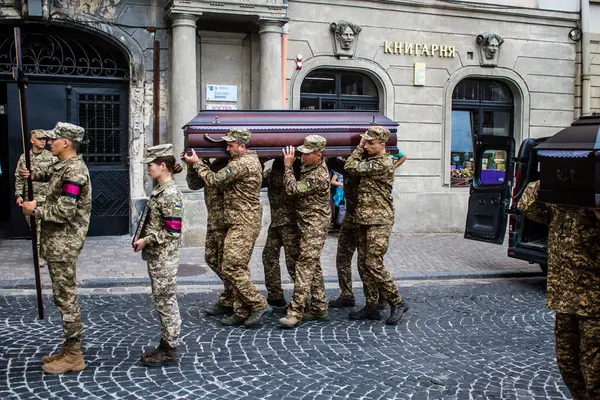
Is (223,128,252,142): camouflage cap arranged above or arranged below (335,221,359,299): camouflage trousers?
above

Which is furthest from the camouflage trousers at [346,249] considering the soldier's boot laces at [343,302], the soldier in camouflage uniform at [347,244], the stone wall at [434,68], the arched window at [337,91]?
the arched window at [337,91]

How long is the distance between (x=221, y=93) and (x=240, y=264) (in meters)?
6.19

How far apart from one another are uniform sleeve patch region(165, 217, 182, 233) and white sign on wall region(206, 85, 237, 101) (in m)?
6.97

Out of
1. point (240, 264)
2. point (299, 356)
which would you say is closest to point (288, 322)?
point (240, 264)

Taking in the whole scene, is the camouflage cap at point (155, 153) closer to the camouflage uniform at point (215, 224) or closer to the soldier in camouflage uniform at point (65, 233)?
the soldier in camouflage uniform at point (65, 233)

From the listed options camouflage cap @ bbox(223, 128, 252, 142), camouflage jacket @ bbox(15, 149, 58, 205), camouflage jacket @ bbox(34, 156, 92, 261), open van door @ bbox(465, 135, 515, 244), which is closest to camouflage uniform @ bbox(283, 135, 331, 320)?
camouflage cap @ bbox(223, 128, 252, 142)

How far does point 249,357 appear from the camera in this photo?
5324mm

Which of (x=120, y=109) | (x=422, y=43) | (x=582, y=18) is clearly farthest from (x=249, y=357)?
(x=582, y=18)

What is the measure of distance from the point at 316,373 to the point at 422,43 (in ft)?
31.7

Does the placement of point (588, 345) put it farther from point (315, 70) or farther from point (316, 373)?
point (315, 70)

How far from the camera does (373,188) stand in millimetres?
6473

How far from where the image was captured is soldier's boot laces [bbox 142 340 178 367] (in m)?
5.04

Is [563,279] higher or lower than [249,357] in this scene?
higher

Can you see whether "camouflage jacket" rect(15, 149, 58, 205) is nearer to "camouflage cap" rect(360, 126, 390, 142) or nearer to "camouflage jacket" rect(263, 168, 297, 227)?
"camouflage jacket" rect(263, 168, 297, 227)
